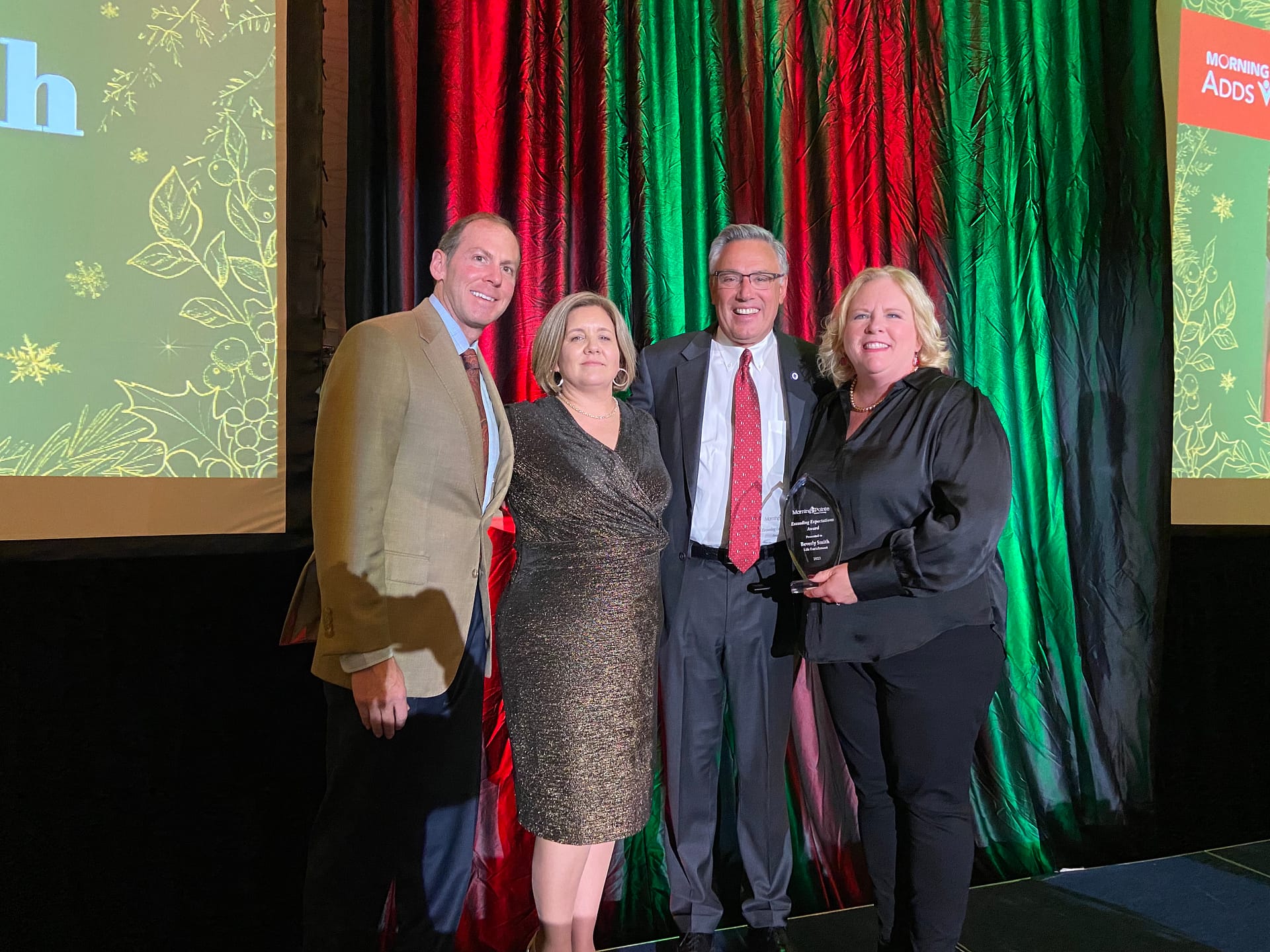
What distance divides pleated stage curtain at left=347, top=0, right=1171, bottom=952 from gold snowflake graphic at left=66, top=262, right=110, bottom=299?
1.62 feet

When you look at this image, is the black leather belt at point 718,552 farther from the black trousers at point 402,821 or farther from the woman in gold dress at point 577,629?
the black trousers at point 402,821

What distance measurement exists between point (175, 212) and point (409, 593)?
102 cm

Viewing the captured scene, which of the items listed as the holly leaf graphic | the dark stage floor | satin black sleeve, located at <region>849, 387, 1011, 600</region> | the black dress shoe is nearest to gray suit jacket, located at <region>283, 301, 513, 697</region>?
the holly leaf graphic

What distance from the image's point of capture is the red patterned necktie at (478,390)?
5.26 ft

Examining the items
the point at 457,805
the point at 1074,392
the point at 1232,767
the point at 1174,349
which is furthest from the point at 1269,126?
the point at 457,805

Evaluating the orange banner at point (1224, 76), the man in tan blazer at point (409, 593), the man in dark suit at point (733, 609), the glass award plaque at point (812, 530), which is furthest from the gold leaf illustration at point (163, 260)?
the orange banner at point (1224, 76)

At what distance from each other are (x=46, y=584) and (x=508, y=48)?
1614 mm

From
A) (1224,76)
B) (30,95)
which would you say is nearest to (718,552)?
(30,95)

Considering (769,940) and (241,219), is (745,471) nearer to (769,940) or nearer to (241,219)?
(769,940)

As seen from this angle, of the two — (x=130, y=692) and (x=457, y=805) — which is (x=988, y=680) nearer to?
(x=457, y=805)

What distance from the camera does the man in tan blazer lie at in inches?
56.7

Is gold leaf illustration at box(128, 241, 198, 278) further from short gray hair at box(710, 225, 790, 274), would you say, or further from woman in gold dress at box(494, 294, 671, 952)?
short gray hair at box(710, 225, 790, 274)

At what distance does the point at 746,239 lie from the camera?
2.02m

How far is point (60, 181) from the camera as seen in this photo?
1.70 meters
